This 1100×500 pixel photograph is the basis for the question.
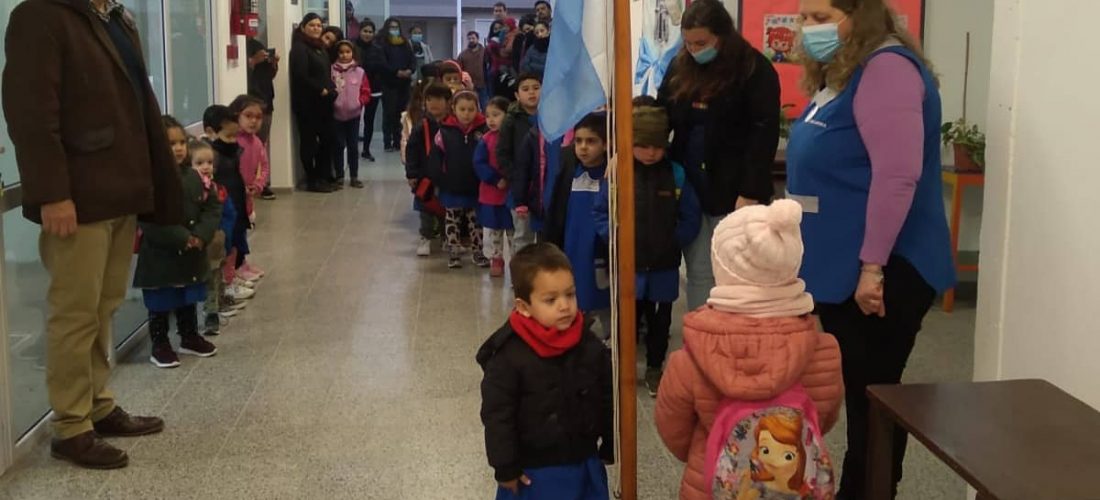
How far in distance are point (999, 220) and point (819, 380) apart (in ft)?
2.73

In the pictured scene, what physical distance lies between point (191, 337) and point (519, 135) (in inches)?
75.7

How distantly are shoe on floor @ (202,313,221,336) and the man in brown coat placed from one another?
1.32 m

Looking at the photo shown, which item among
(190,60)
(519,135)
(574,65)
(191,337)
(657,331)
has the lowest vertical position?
(191,337)

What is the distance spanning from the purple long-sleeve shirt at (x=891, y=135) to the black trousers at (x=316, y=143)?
A: 7.60 metres

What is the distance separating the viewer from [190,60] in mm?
6605

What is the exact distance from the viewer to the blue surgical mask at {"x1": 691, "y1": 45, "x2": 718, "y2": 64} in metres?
3.65

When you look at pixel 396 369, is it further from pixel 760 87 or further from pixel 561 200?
pixel 760 87

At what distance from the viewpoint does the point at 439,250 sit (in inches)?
279

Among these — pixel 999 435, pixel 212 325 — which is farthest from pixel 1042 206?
pixel 212 325

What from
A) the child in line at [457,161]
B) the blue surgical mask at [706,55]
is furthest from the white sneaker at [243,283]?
the blue surgical mask at [706,55]

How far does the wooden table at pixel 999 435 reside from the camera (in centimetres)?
167

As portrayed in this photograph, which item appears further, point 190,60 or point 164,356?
point 190,60

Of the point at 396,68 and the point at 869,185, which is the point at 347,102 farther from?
the point at 869,185

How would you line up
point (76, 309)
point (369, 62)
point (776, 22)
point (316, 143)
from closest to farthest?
point (76, 309) < point (776, 22) < point (316, 143) < point (369, 62)
